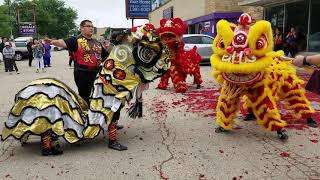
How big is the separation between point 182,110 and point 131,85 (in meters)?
2.91

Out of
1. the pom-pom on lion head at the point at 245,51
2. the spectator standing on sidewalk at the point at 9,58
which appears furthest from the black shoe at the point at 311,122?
the spectator standing on sidewalk at the point at 9,58

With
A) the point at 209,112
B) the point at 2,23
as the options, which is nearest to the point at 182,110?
the point at 209,112

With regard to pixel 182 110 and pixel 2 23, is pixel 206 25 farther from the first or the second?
pixel 2 23

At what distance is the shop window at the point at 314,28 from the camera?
16703 mm

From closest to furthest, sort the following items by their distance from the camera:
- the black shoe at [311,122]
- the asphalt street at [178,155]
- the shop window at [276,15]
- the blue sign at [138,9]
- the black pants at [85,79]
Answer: the asphalt street at [178,155] → the black pants at [85,79] → the black shoe at [311,122] → the shop window at [276,15] → the blue sign at [138,9]

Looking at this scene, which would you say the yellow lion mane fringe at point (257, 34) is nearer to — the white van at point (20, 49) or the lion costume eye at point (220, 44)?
the lion costume eye at point (220, 44)

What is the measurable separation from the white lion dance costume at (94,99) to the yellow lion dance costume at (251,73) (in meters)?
0.90

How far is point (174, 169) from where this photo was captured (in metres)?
4.97

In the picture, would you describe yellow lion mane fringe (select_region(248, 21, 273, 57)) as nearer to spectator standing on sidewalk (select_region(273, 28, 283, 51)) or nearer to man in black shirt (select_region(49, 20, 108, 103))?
man in black shirt (select_region(49, 20, 108, 103))

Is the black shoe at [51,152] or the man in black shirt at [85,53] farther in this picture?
the man in black shirt at [85,53]

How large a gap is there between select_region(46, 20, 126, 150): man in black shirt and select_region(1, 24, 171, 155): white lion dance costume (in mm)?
373

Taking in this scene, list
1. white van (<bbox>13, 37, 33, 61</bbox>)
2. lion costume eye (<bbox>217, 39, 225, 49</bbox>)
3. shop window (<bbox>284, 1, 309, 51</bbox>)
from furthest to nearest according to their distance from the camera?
white van (<bbox>13, 37, 33, 61</bbox>), shop window (<bbox>284, 1, 309, 51</bbox>), lion costume eye (<bbox>217, 39, 225, 49</bbox>)

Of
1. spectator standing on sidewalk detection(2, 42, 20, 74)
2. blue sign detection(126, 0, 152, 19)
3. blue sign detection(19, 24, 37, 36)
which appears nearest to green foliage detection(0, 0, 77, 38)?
blue sign detection(19, 24, 37, 36)

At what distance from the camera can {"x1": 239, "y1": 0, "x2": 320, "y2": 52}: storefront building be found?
16875 mm
